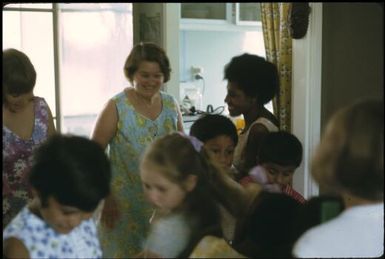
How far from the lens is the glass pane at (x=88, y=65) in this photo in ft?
4.83

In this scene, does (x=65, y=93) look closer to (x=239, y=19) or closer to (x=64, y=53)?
(x=64, y=53)

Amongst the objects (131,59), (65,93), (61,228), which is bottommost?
(61,228)

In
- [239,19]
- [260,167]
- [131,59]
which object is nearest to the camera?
[260,167]

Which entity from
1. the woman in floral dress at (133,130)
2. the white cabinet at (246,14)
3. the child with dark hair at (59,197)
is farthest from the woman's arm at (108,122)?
the white cabinet at (246,14)

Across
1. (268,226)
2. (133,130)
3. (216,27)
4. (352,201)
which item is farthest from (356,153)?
(216,27)

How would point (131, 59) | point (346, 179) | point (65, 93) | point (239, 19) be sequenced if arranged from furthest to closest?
point (239, 19)
point (65, 93)
point (131, 59)
point (346, 179)

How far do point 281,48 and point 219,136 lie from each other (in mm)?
544

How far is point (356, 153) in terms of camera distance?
2.02 feet

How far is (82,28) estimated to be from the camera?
157 centimetres

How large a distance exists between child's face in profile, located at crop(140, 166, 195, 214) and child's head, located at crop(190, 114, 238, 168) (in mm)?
135

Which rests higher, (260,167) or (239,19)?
(239,19)

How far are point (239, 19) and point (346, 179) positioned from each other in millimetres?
2244

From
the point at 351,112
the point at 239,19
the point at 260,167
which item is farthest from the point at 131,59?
the point at 239,19

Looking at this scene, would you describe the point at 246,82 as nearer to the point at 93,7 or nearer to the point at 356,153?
the point at 356,153
